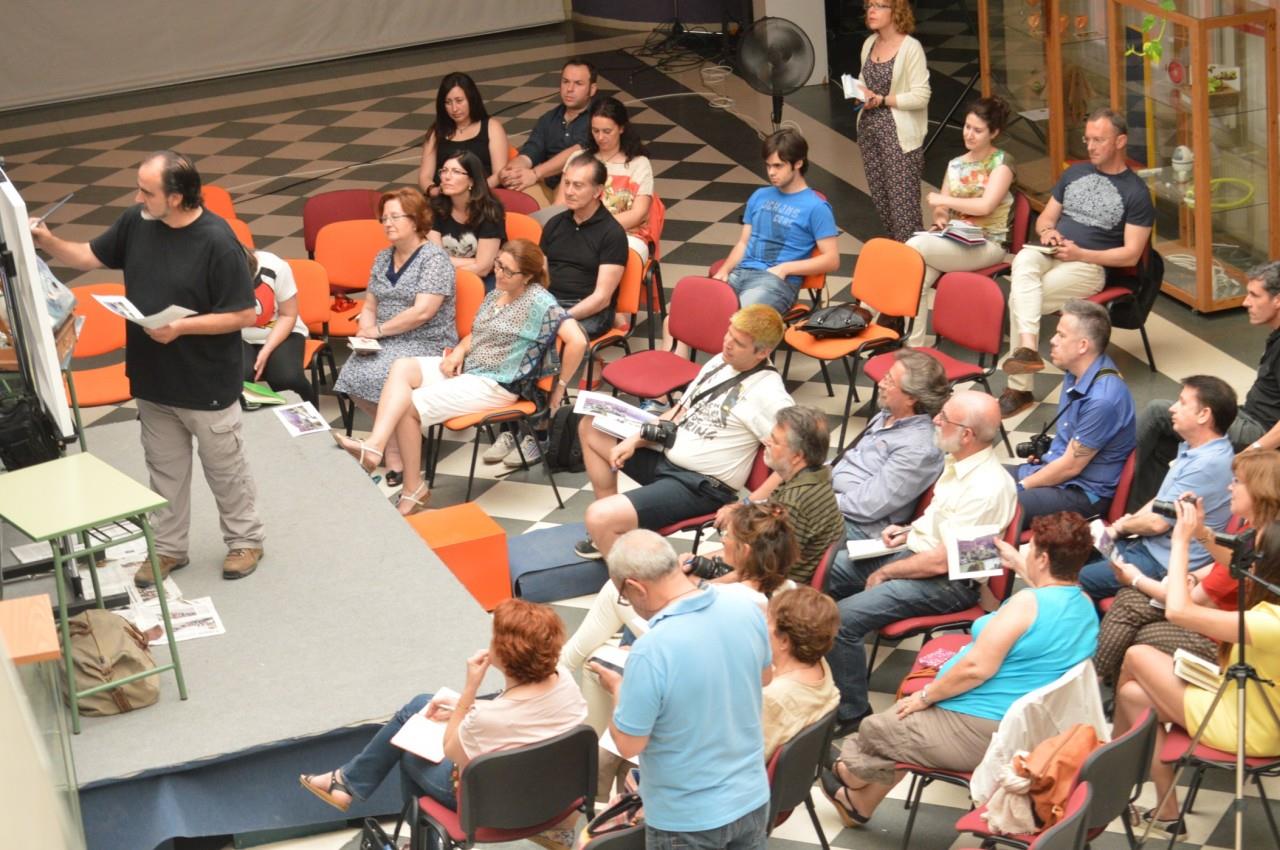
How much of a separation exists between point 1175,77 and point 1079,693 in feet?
16.2

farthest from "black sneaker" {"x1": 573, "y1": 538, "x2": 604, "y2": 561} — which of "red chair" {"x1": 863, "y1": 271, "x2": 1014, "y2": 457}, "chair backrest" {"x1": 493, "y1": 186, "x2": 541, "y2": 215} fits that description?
"chair backrest" {"x1": 493, "y1": 186, "x2": 541, "y2": 215}

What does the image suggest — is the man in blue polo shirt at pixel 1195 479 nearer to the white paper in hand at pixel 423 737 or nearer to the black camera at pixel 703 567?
the black camera at pixel 703 567

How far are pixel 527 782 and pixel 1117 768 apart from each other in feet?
5.12

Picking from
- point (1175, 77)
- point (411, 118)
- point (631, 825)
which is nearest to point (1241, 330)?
point (1175, 77)

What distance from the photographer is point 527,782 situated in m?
4.11

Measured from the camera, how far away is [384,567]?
231 inches

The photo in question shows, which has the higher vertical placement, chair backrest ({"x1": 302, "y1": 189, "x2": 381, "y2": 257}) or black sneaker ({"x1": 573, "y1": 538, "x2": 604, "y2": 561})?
chair backrest ({"x1": 302, "y1": 189, "x2": 381, "y2": 257})

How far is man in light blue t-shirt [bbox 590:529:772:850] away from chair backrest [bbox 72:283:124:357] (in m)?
4.50

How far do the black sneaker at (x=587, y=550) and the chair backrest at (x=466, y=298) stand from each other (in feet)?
5.22

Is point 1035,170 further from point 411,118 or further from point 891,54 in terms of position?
point 411,118

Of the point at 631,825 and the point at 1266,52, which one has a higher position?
the point at 1266,52

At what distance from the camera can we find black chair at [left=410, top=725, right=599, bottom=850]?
13.3 feet

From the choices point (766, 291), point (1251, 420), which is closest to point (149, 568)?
point (766, 291)

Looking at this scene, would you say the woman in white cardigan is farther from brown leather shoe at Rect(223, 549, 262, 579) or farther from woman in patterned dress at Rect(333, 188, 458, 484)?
brown leather shoe at Rect(223, 549, 262, 579)
